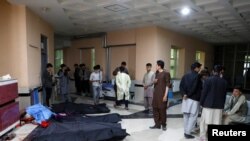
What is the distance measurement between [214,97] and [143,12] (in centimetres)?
287

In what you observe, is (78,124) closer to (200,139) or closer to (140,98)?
(200,139)

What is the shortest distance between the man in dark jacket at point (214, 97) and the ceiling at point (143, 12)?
1931mm

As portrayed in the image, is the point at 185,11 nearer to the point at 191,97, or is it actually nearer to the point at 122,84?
the point at 191,97

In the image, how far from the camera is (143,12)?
4.82 metres

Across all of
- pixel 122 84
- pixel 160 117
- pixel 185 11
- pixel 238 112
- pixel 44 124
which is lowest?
pixel 44 124

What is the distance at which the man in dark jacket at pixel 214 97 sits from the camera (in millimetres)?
2957

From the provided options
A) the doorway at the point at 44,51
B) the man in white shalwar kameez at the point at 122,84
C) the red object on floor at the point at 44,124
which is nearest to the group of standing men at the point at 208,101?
the man in white shalwar kameez at the point at 122,84

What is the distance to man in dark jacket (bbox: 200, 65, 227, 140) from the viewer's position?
2957mm

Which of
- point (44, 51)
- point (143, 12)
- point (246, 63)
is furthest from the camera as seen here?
point (246, 63)

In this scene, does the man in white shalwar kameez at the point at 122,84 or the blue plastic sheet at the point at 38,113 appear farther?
the man in white shalwar kameez at the point at 122,84

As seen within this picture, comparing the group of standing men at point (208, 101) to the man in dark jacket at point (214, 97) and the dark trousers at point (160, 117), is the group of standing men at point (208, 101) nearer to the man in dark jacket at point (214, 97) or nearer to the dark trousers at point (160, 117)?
the man in dark jacket at point (214, 97)

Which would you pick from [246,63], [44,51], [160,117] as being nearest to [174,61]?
[160,117]

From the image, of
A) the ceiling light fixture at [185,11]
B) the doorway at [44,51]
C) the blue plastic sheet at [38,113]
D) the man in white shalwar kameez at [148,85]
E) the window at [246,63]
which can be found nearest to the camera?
the blue plastic sheet at [38,113]

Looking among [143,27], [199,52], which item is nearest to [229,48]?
[199,52]
